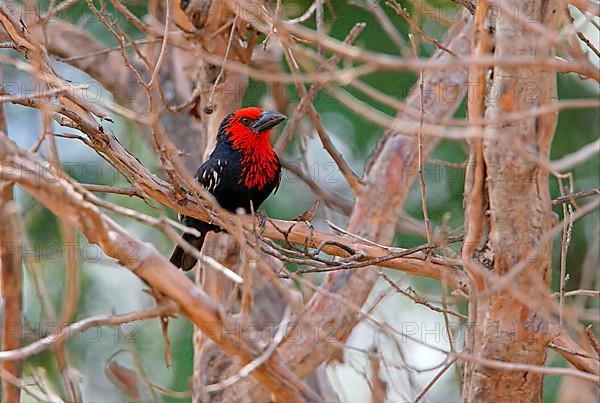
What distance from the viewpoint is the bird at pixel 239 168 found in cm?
523

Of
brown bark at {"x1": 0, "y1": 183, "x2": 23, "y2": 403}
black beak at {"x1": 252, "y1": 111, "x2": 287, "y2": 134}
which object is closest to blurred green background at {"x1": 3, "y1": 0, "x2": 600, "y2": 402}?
black beak at {"x1": 252, "y1": 111, "x2": 287, "y2": 134}

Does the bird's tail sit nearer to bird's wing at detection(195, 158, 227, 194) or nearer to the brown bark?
bird's wing at detection(195, 158, 227, 194)

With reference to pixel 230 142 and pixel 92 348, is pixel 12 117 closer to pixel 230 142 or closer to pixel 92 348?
pixel 92 348

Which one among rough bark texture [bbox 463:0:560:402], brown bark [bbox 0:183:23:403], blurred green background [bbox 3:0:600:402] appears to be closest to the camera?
rough bark texture [bbox 463:0:560:402]

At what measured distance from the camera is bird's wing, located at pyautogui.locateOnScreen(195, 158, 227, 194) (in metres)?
5.19

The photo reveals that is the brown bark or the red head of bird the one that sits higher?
the red head of bird

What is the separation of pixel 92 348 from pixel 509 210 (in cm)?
530

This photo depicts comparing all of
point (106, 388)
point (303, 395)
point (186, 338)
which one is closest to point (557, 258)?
point (186, 338)

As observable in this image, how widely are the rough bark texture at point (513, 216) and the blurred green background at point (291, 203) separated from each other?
3.34m

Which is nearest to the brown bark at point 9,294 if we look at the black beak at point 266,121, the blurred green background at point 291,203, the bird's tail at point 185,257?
the bird's tail at point 185,257

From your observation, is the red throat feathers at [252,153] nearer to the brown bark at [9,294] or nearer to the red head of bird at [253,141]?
the red head of bird at [253,141]

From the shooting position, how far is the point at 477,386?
11.8ft

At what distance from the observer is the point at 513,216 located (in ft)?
11.3

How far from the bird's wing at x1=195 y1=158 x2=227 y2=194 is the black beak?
317 millimetres
